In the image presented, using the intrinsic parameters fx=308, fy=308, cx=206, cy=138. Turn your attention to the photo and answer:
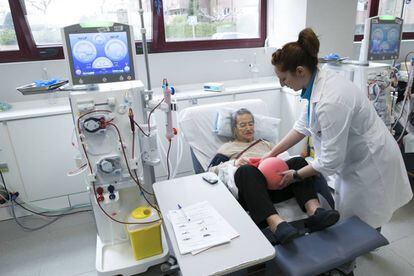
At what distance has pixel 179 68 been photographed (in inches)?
115

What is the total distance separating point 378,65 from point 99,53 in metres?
2.02

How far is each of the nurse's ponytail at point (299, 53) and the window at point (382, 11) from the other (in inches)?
103

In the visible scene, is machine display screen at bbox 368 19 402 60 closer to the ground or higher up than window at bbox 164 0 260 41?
closer to the ground

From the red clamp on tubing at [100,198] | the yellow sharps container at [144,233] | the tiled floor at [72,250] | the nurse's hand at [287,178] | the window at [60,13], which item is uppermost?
the window at [60,13]

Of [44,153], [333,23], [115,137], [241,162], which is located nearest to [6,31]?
[44,153]

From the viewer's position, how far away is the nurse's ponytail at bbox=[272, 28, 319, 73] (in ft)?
4.52

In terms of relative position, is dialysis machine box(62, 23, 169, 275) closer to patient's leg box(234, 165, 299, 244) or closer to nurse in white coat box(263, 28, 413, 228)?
patient's leg box(234, 165, 299, 244)

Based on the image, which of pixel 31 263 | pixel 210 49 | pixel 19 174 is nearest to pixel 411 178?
pixel 210 49

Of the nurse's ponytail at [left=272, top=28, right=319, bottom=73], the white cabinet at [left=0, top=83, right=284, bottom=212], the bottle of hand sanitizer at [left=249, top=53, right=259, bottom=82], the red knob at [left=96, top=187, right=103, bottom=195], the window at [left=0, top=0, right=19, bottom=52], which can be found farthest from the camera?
the bottle of hand sanitizer at [left=249, top=53, right=259, bottom=82]

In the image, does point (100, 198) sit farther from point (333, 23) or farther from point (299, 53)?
point (333, 23)

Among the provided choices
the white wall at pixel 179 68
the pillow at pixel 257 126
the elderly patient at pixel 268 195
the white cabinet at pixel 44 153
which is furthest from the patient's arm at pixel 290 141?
the white cabinet at pixel 44 153

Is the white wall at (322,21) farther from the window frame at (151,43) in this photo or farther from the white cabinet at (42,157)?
the white cabinet at (42,157)

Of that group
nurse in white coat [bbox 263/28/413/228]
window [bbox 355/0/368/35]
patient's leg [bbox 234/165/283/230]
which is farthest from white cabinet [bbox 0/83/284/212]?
window [bbox 355/0/368/35]

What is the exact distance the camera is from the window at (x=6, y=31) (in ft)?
8.04
